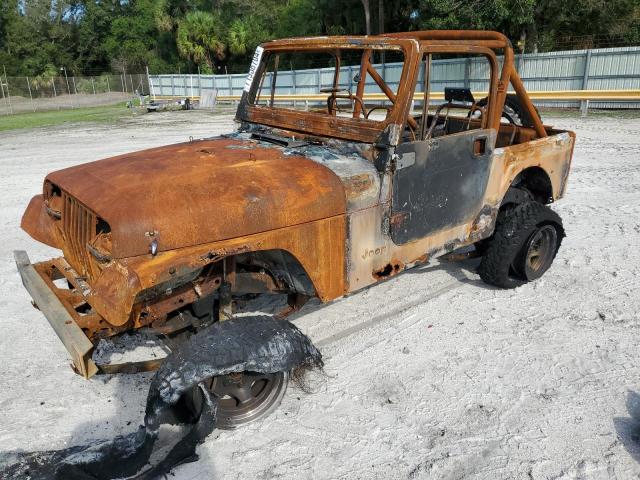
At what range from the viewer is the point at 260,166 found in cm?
319

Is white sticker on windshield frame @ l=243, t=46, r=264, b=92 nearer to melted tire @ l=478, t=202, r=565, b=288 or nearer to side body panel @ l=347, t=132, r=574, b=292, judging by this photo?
side body panel @ l=347, t=132, r=574, b=292

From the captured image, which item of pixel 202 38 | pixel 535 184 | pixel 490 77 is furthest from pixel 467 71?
pixel 202 38

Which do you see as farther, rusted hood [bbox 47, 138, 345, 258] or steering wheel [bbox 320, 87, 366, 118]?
steering wheel [bbox 320, 87, 366, 118]

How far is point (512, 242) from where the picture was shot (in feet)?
14.3

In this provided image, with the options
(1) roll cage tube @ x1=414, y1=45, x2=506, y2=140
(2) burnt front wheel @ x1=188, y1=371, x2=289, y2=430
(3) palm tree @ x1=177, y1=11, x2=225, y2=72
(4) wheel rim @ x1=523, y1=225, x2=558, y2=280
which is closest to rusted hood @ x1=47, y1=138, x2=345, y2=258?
(2) burnt front wheel @ x1=188, y1=371, x2=289, y2=430

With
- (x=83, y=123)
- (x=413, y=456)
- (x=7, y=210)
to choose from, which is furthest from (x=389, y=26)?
(x=413, y=456)

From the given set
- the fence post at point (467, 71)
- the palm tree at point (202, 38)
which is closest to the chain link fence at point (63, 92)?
the palm tree at point (202, 38)

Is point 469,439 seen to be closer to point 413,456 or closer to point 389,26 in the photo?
point 413,456

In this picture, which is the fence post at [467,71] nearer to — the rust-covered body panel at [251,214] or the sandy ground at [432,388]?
the sandy ground at [432,388]

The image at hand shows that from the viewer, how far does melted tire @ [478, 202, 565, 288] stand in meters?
4.38

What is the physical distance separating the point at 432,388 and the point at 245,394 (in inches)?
45.4

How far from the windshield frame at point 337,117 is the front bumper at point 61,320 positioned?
1949 mm

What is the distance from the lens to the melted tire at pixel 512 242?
4.38 meters

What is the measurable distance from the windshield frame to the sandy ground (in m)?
1.45
